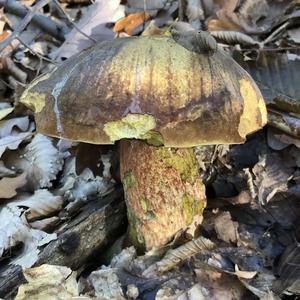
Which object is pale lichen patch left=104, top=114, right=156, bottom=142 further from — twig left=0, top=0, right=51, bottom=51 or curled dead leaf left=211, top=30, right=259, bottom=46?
curled dead leaf left=211, top=30, right=259, bottom=46

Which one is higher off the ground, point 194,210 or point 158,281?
point 194,210

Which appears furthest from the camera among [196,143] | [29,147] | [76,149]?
[29,147]

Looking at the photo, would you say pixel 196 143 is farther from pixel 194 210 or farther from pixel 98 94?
pixel 194 210

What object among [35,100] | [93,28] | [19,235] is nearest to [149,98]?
[35,100]

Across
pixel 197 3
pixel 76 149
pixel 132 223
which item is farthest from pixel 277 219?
pixel 197 3

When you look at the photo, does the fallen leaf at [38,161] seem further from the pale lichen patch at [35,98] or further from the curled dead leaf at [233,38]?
the curled dead leaf at [233,38]

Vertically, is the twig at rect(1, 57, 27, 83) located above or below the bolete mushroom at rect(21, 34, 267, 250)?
below

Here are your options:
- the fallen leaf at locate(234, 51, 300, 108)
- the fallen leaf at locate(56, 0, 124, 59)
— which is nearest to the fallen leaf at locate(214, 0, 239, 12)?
the fallen leaf at locate(56, 0, 124, 59)
